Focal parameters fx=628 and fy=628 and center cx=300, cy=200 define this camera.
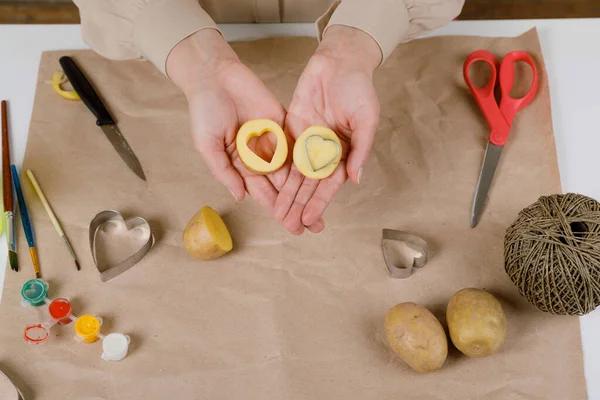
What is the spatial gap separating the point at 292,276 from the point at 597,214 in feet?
1.63

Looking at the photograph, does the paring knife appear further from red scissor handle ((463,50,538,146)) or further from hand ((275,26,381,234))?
red scissor handle ((463,50,538,146))

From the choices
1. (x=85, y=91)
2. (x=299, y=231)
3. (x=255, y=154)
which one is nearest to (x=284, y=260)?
(x=299, y=231)

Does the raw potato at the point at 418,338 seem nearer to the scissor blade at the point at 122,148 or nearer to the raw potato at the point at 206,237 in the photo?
the raw potato at the point at 206,237

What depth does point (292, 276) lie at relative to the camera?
3.57 feet

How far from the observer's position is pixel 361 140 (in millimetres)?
1003

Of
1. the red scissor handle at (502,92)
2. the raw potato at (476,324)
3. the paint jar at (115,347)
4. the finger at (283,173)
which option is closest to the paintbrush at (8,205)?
the paint jar at (115,347)

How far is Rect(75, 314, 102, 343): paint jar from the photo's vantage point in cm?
100

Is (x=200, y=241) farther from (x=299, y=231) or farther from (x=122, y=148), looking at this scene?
(x=122, y=148)

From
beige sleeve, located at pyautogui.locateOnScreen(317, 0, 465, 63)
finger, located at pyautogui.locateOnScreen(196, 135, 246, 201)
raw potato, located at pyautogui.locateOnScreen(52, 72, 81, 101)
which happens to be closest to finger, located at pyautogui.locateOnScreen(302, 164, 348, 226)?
finger, located at pyautogui.locateOnScreen(196, 135, 246, 201)

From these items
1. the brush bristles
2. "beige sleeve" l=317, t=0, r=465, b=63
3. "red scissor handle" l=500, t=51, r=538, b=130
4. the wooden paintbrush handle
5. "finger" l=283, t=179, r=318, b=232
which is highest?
"beige sleeve" l=317, t=0, r=465, b=63

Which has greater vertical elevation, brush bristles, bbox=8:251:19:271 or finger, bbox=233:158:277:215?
finger, bbox=233:158:277:215

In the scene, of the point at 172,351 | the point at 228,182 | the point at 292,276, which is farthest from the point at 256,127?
the point at 172,351

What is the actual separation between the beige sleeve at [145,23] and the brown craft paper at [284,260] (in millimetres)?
177

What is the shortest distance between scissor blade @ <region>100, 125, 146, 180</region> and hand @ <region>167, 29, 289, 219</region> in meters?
0.19
